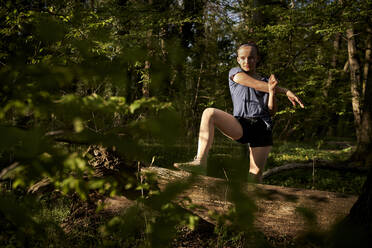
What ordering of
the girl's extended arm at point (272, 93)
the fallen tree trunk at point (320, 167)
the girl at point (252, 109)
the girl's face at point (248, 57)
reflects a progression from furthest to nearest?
1. the fallen tree trunk at point (320, 167)
2. the girl's face at point (248, 57)
3. the girl at point (252, 109)
4. the girl's extended arm at point (272, 93)

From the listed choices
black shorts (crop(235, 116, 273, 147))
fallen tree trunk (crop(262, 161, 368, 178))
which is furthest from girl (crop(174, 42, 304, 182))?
fallen tree trunk (crop(262, 161, 368, 178))

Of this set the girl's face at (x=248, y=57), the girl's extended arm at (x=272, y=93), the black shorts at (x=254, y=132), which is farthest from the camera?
the girl's face at (x=248, y=57)

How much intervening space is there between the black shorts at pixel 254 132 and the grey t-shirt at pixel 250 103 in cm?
6

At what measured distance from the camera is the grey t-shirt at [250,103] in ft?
10.2

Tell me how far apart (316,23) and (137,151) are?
747 cm

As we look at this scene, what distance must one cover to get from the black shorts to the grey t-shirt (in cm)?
6

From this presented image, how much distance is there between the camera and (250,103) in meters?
3.17

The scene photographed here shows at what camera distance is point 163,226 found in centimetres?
95

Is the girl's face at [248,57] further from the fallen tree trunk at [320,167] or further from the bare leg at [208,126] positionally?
the fallen tree trunk at [320,167]

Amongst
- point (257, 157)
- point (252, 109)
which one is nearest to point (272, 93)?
point (252, 109)

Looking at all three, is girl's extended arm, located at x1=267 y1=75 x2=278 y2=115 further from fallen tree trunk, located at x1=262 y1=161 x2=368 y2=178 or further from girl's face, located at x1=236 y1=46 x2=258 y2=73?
fallen tree trunk, located at x1=262 y1=161 x2=368 y2=178

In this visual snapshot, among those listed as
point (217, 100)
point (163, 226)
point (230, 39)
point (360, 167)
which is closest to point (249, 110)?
point (163, 226)

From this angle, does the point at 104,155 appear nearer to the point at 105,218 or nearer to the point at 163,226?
the point at 105,218

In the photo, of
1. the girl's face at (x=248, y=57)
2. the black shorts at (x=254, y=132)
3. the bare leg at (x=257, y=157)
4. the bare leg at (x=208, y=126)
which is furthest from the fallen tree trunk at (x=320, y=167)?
the bare leg at (x=208, y=126)
